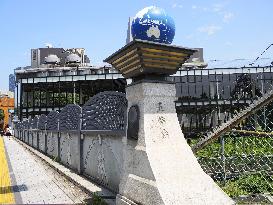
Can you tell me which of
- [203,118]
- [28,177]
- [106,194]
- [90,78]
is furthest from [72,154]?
[203,118]

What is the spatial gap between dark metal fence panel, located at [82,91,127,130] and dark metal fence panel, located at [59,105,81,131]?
2.01ft

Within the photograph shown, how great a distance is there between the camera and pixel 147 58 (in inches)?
220

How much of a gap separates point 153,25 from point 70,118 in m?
7.77

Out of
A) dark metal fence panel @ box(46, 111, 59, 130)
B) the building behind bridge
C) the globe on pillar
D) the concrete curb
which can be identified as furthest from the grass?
the building behind bridge

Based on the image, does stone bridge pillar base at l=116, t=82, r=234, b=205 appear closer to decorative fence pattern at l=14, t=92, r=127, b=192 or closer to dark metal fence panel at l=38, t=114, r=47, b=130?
decorative fence pattern at l=14, t=92, r=127, b=192

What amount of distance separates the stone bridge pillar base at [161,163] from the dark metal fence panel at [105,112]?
120cm

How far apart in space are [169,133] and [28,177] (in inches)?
305

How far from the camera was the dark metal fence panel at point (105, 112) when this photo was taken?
732 centimetres

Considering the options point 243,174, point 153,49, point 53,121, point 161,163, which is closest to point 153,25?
point 153,49

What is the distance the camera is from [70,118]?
41.5ft

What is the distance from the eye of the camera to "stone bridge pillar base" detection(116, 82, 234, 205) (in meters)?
5.15

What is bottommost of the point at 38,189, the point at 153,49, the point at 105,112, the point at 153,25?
the point at 38,189

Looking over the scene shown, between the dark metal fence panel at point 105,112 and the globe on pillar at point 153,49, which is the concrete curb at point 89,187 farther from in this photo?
the globe on pillar at point 153,49

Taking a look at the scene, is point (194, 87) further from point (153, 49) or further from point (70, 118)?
point (153, 49)
